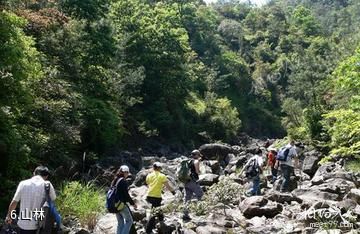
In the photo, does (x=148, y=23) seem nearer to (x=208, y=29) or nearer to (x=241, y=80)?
(x=241, y=80)

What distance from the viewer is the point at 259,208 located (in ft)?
33.6

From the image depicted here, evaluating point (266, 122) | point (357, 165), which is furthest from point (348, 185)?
point (266, 122)

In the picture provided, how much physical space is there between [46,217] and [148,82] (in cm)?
3145

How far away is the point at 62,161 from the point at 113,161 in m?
7.50

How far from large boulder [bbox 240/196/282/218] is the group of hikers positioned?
116 centimetres

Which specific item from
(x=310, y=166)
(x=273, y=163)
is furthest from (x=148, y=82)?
(x=273, y=163)

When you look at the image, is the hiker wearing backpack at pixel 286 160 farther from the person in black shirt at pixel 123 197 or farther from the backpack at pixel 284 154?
the person in black shirt at pixel 123 197

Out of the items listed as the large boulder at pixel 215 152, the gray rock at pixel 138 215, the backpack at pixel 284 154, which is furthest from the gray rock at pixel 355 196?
the large boulder at pixel 215 152

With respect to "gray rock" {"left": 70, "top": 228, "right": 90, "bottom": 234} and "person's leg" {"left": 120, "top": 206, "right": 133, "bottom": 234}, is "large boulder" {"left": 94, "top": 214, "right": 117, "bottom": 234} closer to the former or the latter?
"gray rock" {"left": 70, "top": 228, "right": 90, "bottom": 234}

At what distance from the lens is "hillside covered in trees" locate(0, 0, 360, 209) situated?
13.4m

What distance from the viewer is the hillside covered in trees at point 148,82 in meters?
13.4

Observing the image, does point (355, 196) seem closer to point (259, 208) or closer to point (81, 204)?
point (259, 208)

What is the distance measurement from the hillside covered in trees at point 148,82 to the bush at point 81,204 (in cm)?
209

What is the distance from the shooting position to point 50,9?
79.2 ft
